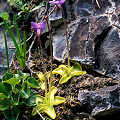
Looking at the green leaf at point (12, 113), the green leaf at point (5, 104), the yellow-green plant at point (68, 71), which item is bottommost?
the green leaf at point (12, 113)

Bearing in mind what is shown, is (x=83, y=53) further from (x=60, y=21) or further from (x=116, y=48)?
(x=60, y=21)

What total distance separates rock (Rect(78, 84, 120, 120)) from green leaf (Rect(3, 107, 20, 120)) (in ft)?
2.02

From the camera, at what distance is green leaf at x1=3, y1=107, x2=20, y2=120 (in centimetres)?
162

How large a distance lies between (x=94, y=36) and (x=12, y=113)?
1.20 m

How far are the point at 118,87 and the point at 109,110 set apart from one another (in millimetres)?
233

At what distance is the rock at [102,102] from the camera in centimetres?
167

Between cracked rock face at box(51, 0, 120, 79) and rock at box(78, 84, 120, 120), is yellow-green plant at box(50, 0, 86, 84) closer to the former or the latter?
cracked rock face at box(51, 0, 120, 79)

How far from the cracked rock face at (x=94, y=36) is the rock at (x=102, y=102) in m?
0.24

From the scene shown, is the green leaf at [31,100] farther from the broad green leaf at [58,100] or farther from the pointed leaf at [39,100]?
the broad green leaf at [58,100]

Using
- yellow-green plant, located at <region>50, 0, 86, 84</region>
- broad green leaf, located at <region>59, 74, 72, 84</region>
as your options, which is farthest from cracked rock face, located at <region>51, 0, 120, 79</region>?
broad green leaf, located at <region>59, 74, 72, 84</region>

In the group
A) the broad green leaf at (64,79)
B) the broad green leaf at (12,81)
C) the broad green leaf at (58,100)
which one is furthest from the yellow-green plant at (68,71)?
the broad green leaf at (12,81)

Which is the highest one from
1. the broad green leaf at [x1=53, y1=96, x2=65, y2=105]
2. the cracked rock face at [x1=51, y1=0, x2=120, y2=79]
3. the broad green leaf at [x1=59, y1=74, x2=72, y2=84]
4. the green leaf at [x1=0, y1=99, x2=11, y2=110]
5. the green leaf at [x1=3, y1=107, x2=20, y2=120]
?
the cracked rock face at [x1=51, y1=0, x2=120, y2=79]

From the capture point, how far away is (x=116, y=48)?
193 cm

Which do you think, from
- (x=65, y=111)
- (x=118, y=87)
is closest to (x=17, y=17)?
(x=65, y=111)
